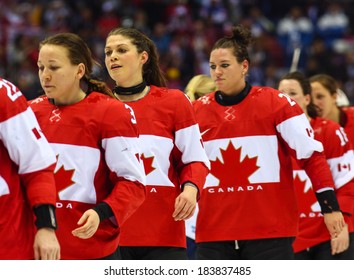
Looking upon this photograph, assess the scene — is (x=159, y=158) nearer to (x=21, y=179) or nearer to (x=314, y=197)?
(x=21, y=179)

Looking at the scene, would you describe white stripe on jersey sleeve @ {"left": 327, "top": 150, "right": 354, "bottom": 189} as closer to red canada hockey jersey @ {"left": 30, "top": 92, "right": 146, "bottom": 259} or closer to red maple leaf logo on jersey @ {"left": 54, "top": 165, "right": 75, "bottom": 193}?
red canada hockey jersey @ {"left": 30, "top": 92, "right": 146, "bottom": 259}

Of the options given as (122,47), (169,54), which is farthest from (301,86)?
(169,54)

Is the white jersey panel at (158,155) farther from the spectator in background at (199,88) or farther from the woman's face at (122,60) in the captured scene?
the spectator in background at (199,88)

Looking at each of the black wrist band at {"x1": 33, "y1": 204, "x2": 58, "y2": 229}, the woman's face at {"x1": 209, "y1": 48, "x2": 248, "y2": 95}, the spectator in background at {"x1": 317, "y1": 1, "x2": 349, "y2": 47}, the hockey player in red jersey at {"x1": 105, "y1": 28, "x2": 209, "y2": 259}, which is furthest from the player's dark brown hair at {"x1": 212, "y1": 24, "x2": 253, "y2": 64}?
the spectator in background at {"x1": 317, "y1": 1, "x2": 349, "y2": 47}

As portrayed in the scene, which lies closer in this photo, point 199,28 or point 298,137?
point 298,137

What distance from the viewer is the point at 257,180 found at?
4660mm

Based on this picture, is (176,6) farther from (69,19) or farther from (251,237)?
(251,237)

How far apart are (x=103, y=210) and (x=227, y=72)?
1.67m

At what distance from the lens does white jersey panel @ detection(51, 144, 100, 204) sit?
11.7 ft

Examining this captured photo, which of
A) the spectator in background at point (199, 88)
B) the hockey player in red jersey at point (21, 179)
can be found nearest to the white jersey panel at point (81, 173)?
the hockey player in red jersey at point (21, 179)

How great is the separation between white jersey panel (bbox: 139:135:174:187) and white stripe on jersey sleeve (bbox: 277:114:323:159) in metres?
0.73

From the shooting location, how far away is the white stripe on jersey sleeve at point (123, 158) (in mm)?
3510

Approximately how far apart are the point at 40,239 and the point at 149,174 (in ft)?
4.91

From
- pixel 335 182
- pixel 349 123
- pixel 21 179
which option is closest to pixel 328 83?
pixel 349 123
